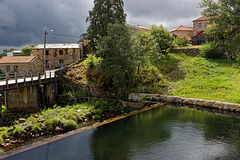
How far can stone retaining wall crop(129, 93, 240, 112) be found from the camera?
63.8 ft

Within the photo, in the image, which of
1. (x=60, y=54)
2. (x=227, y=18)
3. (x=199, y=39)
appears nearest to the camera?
(x=227, y=18)

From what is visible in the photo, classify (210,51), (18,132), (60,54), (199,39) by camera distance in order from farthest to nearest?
1. (199,39)
2. (60,54)
3. (210,51)
4. (18,132)

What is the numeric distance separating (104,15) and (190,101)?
54.8 feet

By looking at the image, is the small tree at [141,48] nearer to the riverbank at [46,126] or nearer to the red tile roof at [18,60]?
the riverbank at [46,126]

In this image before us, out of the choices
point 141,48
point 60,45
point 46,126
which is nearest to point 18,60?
point 60,45

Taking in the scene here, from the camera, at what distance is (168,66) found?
31.4 m

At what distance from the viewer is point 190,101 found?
2222cm

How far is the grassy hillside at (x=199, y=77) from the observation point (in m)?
22.8

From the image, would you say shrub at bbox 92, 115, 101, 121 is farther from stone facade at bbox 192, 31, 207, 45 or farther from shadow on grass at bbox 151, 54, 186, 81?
stone facade at bbox 192, 31, 207, 45

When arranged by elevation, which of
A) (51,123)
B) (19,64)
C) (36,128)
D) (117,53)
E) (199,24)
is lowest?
(36,128)

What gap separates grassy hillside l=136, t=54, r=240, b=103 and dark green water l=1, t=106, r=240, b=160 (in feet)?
19.5

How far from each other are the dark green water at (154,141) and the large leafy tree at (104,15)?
16248 mm

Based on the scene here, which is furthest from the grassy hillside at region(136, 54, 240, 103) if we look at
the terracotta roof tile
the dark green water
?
the terracotta roof tile

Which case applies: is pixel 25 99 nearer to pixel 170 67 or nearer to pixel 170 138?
pixel 170 138
